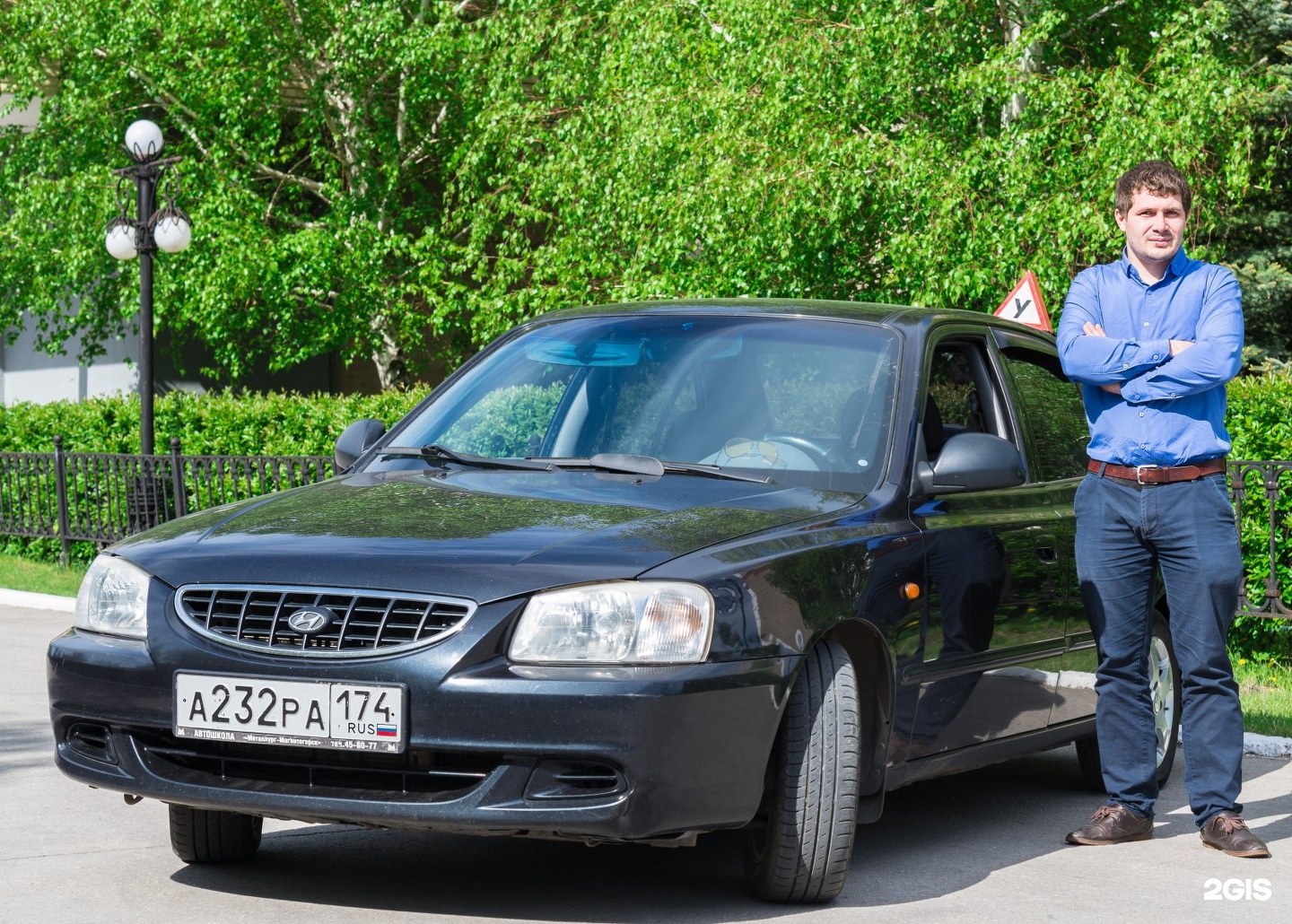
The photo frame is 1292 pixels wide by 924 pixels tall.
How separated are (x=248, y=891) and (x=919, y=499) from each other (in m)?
2.15

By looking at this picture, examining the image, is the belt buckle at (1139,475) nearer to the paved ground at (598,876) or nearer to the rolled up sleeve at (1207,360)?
the rolled up sleeve at (1207,360)

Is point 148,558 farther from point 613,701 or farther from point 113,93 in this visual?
point 113,93

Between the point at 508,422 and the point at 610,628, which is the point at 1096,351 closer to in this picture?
the point at 508,422

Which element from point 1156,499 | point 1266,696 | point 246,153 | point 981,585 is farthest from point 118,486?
point 1156,499

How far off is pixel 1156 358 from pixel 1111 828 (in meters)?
1.48

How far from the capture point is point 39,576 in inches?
609

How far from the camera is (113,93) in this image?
22.2 m

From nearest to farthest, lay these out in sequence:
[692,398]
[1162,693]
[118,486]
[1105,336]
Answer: [692,398] → [1105,336] → [1162,693] → [118,486]

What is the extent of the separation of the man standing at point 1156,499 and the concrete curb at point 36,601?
9429mm

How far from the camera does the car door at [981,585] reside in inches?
202

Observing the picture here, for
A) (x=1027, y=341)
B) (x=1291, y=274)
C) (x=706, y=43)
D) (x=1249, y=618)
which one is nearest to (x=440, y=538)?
(x=1027, y=341)

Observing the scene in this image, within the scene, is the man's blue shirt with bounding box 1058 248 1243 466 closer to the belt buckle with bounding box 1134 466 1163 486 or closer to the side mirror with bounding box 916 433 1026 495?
the belt buckle with bounding box 1134 466 1163 486

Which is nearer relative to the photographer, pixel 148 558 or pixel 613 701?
pixel 613 701

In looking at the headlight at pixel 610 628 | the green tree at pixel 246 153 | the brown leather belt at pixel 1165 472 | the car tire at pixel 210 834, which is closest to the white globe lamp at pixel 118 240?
the green tree at pixel 246 153
